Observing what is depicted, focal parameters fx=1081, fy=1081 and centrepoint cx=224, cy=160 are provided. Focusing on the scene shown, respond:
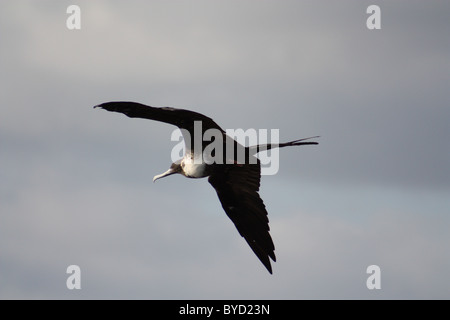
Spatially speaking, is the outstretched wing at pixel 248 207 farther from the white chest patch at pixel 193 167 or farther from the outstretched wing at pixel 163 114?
the outstretched wing at pixel 163 114

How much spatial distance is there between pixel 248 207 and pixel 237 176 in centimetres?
73

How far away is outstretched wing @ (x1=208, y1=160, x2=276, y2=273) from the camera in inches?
867

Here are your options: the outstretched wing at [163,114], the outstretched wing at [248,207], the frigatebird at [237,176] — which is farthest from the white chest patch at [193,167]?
the outstretched wing at [163,114]

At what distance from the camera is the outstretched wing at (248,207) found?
2203cm

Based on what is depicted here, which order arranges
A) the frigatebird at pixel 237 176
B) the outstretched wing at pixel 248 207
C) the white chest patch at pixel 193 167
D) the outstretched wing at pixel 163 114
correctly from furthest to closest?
the outstretched wing at pixel 248 207 < the white chest patch at pixel 193 167 < the frigatebird at pixel 237 176 < the outstretched wing at pixel 163 114

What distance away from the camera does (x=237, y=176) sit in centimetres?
2197

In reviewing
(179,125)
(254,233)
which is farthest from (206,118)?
(254,233)

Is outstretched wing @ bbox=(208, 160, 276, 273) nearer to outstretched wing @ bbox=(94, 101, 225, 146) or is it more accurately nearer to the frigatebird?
the frigatebird

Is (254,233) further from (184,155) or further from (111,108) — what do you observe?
(111,108)

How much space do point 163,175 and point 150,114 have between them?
3290mm

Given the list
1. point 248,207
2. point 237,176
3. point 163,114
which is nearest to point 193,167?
point 237,176

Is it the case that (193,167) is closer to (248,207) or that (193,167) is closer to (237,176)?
(237,176)

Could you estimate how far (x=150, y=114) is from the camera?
19016mm

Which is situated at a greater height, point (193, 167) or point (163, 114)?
point (163, 114)
